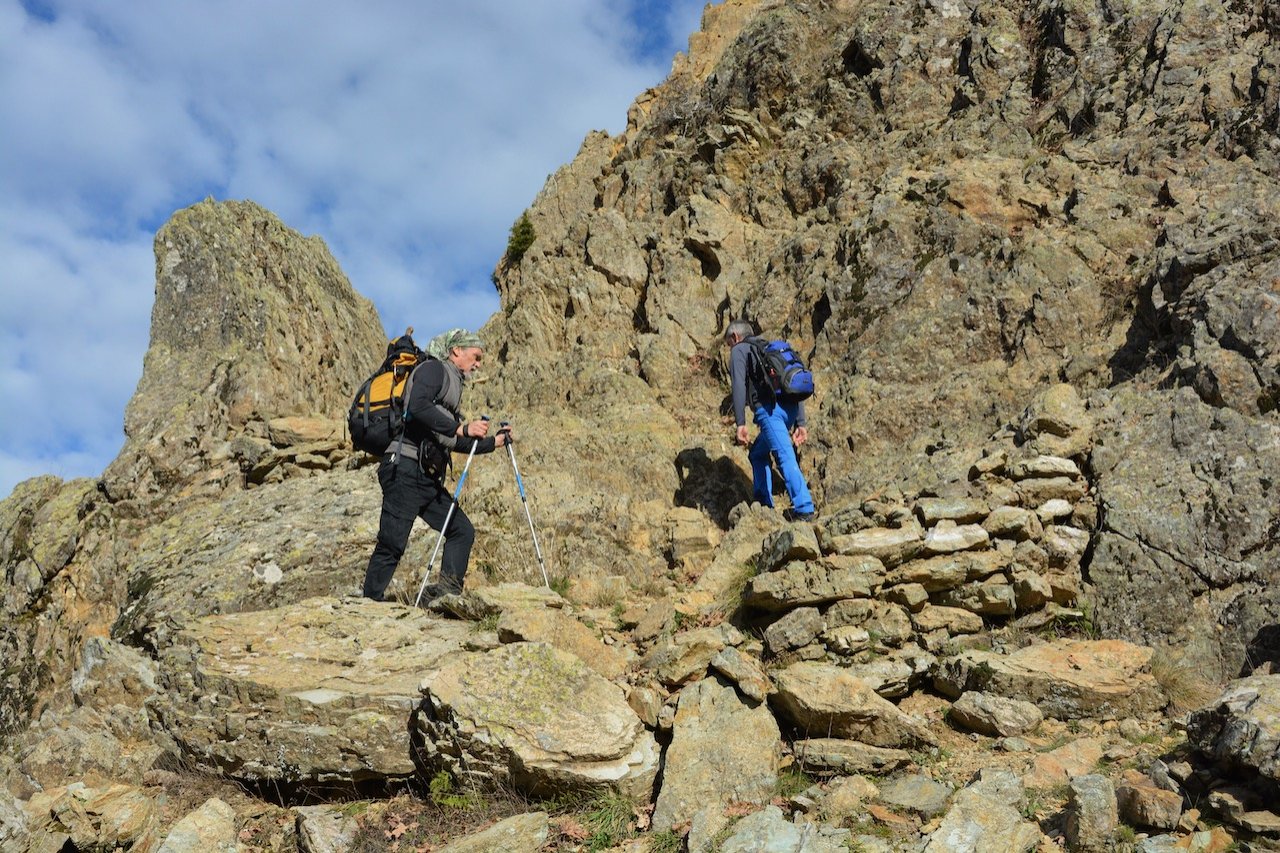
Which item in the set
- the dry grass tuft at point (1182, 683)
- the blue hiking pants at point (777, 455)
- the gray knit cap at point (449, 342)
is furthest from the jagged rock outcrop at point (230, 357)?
the dry grass tuft at point (1182, 683)

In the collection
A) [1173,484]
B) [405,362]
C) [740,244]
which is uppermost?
[740,244]

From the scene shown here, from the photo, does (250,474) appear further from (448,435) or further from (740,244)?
(740,244)

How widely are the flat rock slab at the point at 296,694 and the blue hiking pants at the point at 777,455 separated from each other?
4.70m

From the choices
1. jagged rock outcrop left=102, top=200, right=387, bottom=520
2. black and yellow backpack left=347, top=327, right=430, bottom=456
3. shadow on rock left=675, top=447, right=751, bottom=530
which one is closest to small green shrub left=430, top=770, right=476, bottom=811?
black and yellow backpack left=347, top=327, right=430, bottom=456

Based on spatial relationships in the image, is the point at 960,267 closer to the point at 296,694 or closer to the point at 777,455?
the point at 777,455

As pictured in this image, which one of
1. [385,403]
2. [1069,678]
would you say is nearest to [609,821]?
[1069,678]

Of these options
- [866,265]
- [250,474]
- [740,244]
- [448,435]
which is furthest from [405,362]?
[740,244]

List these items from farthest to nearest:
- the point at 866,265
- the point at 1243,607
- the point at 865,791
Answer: the point at 866,265 → the point at 1243,607 → the point at 865,791

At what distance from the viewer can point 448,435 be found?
945 centimetres

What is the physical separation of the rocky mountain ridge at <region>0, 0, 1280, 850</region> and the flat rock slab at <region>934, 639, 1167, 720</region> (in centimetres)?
4

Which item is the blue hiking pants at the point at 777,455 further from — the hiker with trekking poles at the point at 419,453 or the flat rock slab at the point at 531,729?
the flat rock slab at the point at 531,729

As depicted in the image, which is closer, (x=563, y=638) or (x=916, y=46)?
Result: (x=563, y=638)

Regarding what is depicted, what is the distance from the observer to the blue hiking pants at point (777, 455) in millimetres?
10922

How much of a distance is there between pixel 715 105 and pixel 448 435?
48.0 ft
